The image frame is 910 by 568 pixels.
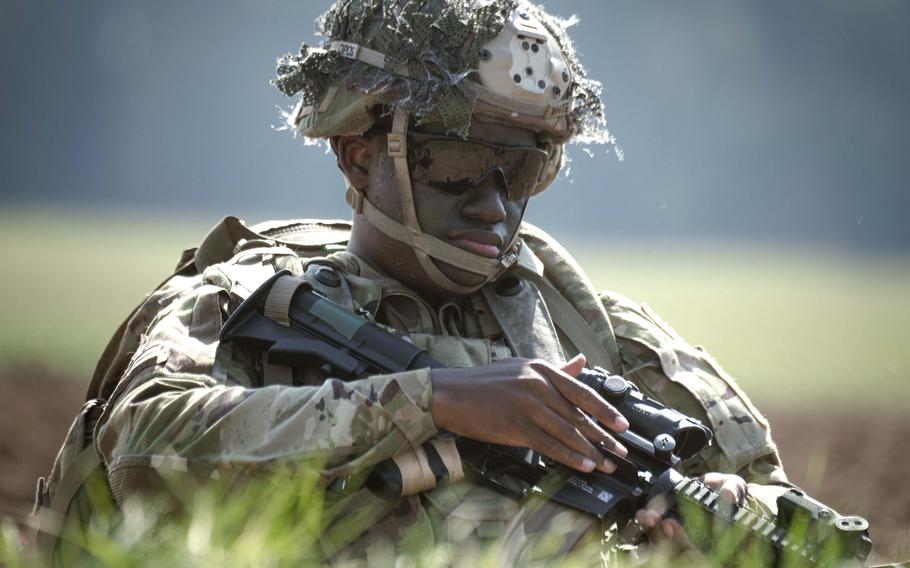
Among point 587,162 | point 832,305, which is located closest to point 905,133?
point 587,162

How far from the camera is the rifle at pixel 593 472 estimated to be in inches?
128

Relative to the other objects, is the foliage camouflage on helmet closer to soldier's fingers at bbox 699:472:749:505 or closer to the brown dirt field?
soldier's fingers at bbox 699:472:749:505

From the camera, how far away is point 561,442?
132 inches

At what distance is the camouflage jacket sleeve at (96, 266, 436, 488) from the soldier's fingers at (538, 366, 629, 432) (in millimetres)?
359

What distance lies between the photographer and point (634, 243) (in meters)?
22.8

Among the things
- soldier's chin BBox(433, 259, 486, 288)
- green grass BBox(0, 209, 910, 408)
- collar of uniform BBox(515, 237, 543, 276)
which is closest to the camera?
soldier's chin BBox(433, 259, 486, 288)

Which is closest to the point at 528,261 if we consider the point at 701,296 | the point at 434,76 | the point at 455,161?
the point at 455,161

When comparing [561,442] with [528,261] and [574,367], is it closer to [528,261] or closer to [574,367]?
[574,367]

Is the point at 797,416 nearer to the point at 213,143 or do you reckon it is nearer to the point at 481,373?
the point at 481,373

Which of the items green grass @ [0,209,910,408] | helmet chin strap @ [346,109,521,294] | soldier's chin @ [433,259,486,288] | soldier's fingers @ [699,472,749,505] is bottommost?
green grass @ [0,209,910,408]

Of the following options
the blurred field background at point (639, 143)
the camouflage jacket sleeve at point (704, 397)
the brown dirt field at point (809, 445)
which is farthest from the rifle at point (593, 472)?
the blurred field background at point (639, 143)

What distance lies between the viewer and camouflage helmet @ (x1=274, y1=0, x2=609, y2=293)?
3.98 m

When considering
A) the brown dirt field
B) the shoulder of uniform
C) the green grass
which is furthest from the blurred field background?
the shoulder of uniform

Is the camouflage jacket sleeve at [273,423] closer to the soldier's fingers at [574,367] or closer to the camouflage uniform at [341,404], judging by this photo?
the camouflage uniform at [341,404]
